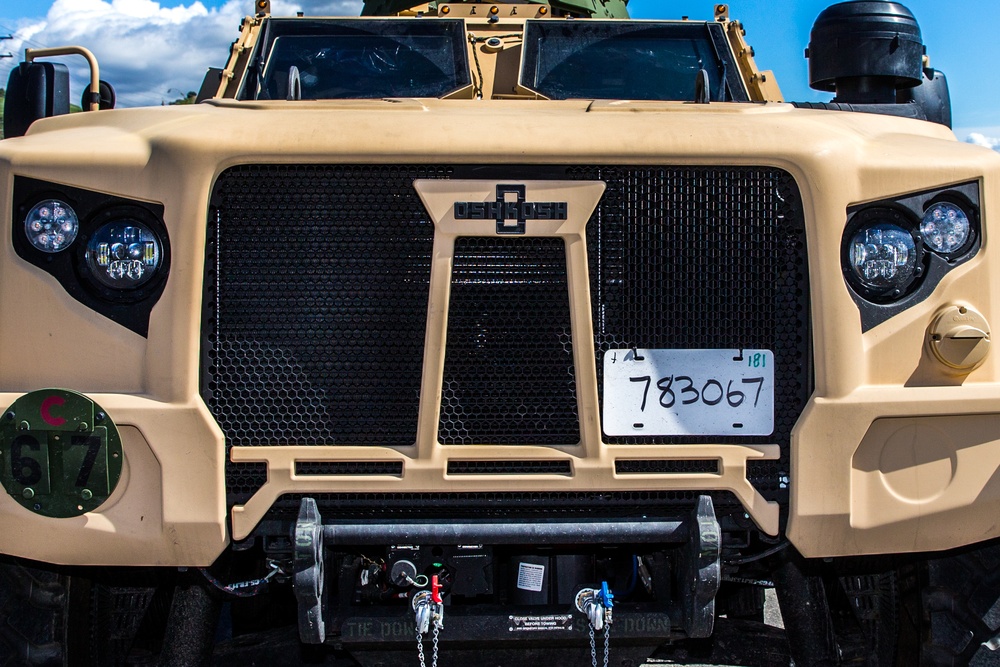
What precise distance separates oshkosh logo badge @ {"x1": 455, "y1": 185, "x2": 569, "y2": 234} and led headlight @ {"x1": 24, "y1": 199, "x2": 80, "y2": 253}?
3.39 feet

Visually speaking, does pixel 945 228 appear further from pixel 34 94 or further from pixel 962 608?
pixel 34 94

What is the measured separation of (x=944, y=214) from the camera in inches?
113

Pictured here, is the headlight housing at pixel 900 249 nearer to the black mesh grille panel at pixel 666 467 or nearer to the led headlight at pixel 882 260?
the led headlight at pixel 882 260

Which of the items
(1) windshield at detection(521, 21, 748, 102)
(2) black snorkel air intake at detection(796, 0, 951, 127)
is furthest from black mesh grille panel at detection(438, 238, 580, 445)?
(1) windshield at detection(521, 21, 748, 102)

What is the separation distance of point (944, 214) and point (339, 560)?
1.98 metres

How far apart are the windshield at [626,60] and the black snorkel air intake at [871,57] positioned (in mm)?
541

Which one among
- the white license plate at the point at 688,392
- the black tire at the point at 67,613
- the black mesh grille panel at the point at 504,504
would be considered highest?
the white license plate at the point at 688,392

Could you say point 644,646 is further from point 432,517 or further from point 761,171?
point 761,171

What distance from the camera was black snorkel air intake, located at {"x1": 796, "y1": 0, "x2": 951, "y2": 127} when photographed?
13.3ft

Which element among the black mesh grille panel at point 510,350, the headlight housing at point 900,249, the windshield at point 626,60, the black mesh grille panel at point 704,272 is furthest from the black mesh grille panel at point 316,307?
the windshield at point 626,60

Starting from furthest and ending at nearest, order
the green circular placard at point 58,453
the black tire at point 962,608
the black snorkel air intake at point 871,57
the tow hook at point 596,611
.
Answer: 1. the black snorkel air intake at point 871,57
2. the black tire at point 962,608
3. the tow hook at point 596,611
4. the green circular placard at point 58,453

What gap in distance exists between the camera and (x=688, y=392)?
9.46 ft

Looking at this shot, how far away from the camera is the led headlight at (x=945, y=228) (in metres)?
2.86

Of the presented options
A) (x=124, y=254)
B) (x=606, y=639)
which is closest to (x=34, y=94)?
(x=124, y=254)
